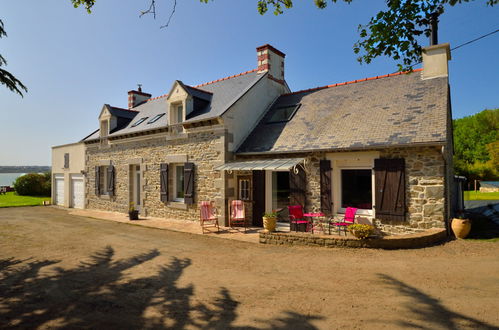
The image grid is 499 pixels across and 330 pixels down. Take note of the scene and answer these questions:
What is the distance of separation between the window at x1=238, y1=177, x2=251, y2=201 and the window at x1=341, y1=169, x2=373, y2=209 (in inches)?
131

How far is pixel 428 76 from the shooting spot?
9.77 meters

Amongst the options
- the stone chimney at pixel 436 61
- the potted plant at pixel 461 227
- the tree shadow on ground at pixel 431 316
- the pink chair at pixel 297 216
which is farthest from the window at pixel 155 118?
the tree shadow on ground at pixel 431 316

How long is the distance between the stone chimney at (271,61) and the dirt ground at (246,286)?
26.8ft

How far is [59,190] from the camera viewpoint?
1905cm

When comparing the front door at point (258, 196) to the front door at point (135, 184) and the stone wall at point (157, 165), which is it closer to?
the stone wall at point (157, 165)

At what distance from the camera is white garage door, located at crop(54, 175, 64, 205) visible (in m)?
18.8

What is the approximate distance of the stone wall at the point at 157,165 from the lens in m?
10.7

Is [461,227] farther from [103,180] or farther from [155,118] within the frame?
[103,180]

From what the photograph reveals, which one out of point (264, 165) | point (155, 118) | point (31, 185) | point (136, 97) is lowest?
point (31, 185)

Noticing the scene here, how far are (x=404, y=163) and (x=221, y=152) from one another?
5.82 m

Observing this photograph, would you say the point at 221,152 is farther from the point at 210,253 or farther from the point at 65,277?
the point at 65,277

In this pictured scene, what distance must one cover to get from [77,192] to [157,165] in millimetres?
8265

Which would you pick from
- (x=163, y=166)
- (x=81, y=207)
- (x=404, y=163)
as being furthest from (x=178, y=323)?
(x=81, y=207)

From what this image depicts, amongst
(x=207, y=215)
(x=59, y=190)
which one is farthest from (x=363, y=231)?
(x=59, y=190)
